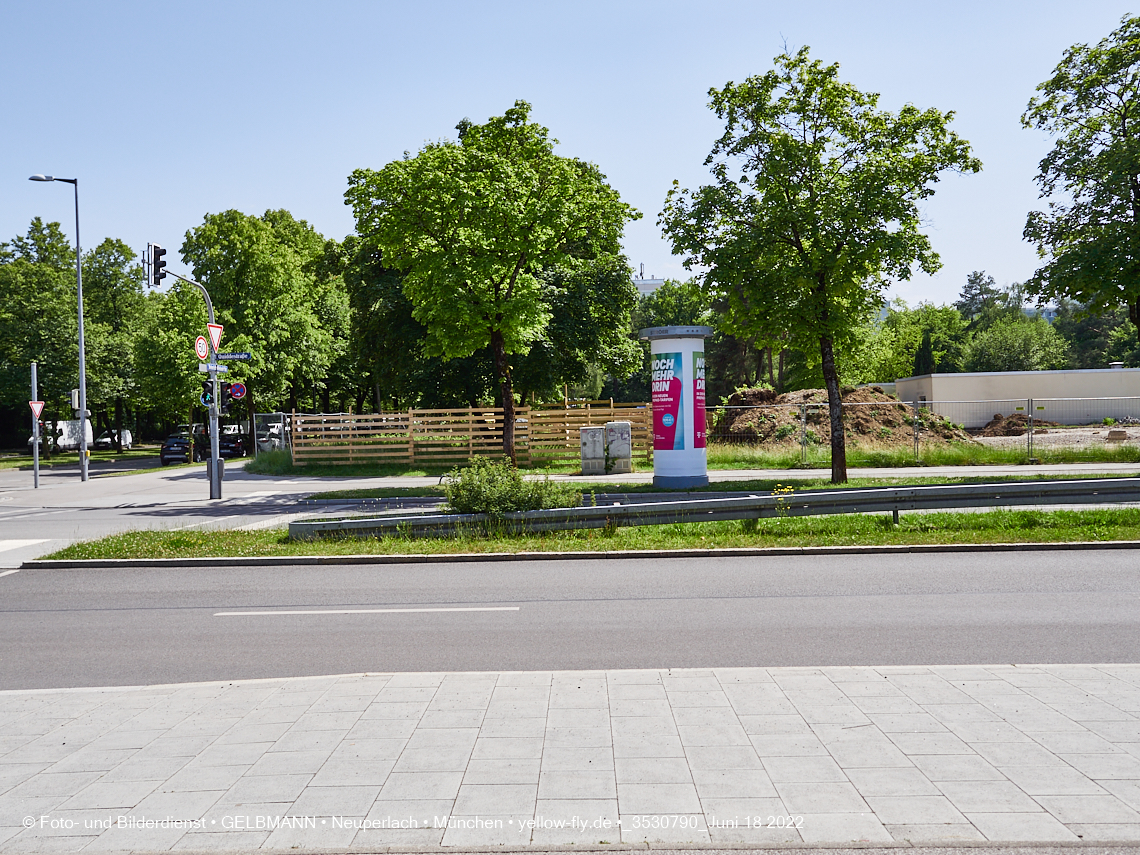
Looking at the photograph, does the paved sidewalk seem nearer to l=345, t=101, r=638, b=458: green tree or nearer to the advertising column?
the advertising column

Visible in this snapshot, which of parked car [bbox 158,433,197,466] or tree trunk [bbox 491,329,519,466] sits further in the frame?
parked car [bbox 158,433,197,466]

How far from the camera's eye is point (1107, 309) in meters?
20.4

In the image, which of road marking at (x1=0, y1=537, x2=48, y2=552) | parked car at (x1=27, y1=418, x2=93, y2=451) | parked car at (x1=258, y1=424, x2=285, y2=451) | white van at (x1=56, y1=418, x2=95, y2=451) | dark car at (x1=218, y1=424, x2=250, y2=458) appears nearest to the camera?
road marking at (x1=0, y1=537, x2=48, y2=552)

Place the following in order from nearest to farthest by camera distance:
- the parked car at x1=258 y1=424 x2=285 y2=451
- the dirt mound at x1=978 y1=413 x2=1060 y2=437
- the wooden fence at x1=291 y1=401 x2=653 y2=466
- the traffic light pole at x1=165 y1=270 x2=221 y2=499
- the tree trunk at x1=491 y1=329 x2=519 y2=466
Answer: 1. the traffic light pole at x1=165 y1=270 x2=221 y2=499
2. the tree trunk at x1=491 y1=329 x2=519 y2=466
3. the wooden fence at x1=291 y1=401 x2=653 y2=466
4. the dirt mound at x1=978 y1=413 x2=1060 y2=437
5. the parked car at x1=258 y1=424 x2=285 y2=451

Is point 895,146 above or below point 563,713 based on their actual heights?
above

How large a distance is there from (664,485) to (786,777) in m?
14.4

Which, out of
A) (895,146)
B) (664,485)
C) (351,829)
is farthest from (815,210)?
(351,829)

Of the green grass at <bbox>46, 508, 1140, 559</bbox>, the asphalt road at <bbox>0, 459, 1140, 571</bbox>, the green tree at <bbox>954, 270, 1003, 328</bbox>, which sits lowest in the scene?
the asphalt road at <bbox>0, 459, 1140, 571</bbox>

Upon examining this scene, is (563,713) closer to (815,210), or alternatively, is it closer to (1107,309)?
(815,210)

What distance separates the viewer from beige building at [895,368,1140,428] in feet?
141

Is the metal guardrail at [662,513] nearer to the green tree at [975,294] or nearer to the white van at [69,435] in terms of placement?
the white van at [69,435]

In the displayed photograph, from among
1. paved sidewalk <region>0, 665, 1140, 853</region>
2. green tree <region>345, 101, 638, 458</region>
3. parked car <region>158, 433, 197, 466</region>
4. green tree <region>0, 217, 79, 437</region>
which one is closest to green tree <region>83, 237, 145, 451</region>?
green tree <region>0, 217, 79, 437</region>

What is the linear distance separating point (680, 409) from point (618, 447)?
29.6 feet

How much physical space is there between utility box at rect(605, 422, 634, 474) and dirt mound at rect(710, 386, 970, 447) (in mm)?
5700
